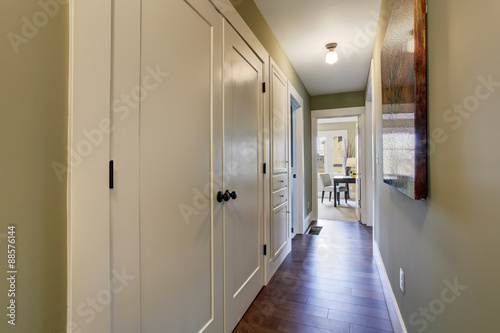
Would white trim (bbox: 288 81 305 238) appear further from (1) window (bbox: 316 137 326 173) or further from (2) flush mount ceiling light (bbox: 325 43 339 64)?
(1) window (bbox: 316 137 326 173)

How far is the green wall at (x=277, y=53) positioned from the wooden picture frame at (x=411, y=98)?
43.4 inches

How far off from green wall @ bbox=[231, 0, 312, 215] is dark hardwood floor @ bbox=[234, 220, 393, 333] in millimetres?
1432

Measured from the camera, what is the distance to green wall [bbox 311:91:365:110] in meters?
4.51

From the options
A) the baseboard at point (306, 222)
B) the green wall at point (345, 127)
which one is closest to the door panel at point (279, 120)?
the baseboard at point (306, 222)

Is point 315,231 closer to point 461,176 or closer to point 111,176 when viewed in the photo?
point 461,176

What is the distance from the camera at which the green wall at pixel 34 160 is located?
0.57m

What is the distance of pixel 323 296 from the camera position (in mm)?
2086

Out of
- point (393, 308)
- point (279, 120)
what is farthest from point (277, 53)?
point (393, 308)

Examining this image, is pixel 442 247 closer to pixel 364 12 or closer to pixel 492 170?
pixel 492 170

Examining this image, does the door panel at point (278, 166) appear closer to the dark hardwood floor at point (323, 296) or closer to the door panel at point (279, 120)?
the door panel at point (279, 120)

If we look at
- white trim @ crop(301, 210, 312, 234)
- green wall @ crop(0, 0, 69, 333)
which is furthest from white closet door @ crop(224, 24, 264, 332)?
white trim @ crop(301, 210, 312, 234)

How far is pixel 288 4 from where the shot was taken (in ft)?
7.01

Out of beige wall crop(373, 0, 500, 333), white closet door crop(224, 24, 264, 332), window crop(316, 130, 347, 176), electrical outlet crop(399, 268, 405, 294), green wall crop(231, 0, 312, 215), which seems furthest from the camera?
window crop(316, 130, 347, 176)

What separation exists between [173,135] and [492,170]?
108 centimetres
